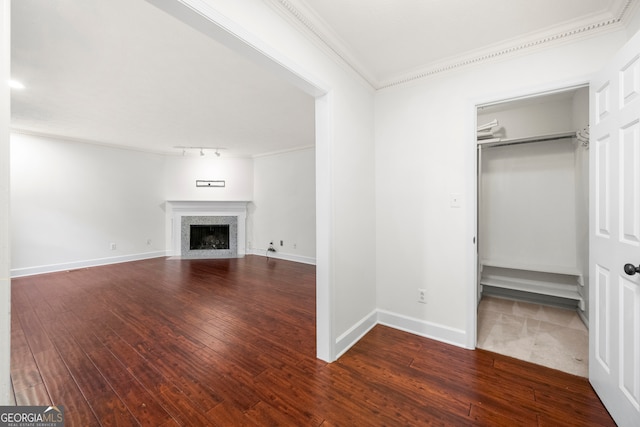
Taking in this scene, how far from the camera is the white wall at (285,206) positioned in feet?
18.0

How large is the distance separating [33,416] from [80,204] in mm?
4990

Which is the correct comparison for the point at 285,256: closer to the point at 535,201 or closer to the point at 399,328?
the point at 399,328

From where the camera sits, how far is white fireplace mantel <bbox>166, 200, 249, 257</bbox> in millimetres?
6086

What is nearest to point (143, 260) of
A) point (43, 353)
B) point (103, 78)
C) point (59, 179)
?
point (59, 179)

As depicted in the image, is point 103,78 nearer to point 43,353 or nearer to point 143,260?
point 43,353

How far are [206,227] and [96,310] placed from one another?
354cm

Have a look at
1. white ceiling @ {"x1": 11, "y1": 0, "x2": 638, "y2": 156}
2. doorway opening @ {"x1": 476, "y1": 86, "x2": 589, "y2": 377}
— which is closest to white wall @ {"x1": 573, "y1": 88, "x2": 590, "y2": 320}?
doorway opening @ {"x1": 476, "y1": 86, "x2": 589, "y2": 377}

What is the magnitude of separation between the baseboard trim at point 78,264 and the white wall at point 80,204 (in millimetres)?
13

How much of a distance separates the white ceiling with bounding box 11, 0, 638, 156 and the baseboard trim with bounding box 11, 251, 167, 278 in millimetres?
2627

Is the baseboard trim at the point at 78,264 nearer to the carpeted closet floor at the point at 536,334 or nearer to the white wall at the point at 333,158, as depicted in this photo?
the white wall at the point at 333,158

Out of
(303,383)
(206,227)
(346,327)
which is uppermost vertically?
(206,227)

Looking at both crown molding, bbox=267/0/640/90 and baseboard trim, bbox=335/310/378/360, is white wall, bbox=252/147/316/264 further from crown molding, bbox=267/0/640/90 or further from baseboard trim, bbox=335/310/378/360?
crown molding, bbox=267/0/640/90

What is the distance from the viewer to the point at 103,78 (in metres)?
2.47

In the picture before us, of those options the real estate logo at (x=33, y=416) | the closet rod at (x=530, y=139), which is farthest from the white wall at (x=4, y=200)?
the closet rod at (x=530, y=139)
